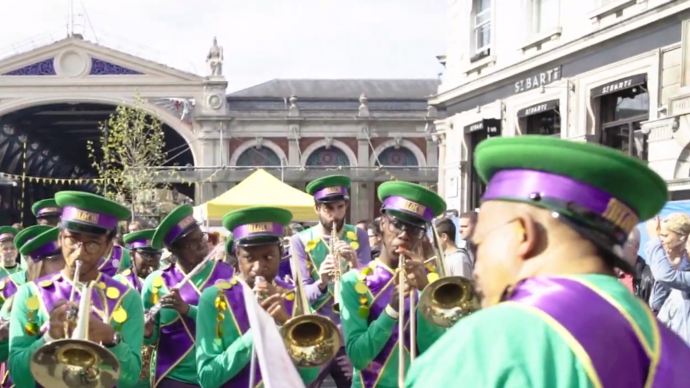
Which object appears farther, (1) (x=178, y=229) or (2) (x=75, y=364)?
(1) (x=178, y=229)

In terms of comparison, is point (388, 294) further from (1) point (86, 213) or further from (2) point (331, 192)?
(2) point (331, 192)

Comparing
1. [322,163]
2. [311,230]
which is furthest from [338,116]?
[311,230]

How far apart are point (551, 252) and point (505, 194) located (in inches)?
6.7

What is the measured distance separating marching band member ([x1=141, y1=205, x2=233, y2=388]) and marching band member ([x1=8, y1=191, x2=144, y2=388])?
88cm

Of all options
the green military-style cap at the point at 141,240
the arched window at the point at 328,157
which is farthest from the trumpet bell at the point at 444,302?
the arched window at the point at 328,157

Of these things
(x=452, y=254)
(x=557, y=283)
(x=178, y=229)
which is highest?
(x=557, y=283)

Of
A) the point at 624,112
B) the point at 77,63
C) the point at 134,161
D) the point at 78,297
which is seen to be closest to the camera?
the point at 78,297

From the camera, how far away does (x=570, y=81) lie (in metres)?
17.2

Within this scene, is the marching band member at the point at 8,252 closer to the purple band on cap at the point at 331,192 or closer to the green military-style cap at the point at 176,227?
the purple band on cap at the point at 331,192

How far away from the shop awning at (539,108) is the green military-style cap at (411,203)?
1356 centimetres

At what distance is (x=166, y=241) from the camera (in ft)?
20.3

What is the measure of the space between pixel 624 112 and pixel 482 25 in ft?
21.3

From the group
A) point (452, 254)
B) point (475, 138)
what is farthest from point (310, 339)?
point (475, 138)

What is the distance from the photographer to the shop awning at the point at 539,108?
18.0 meters
